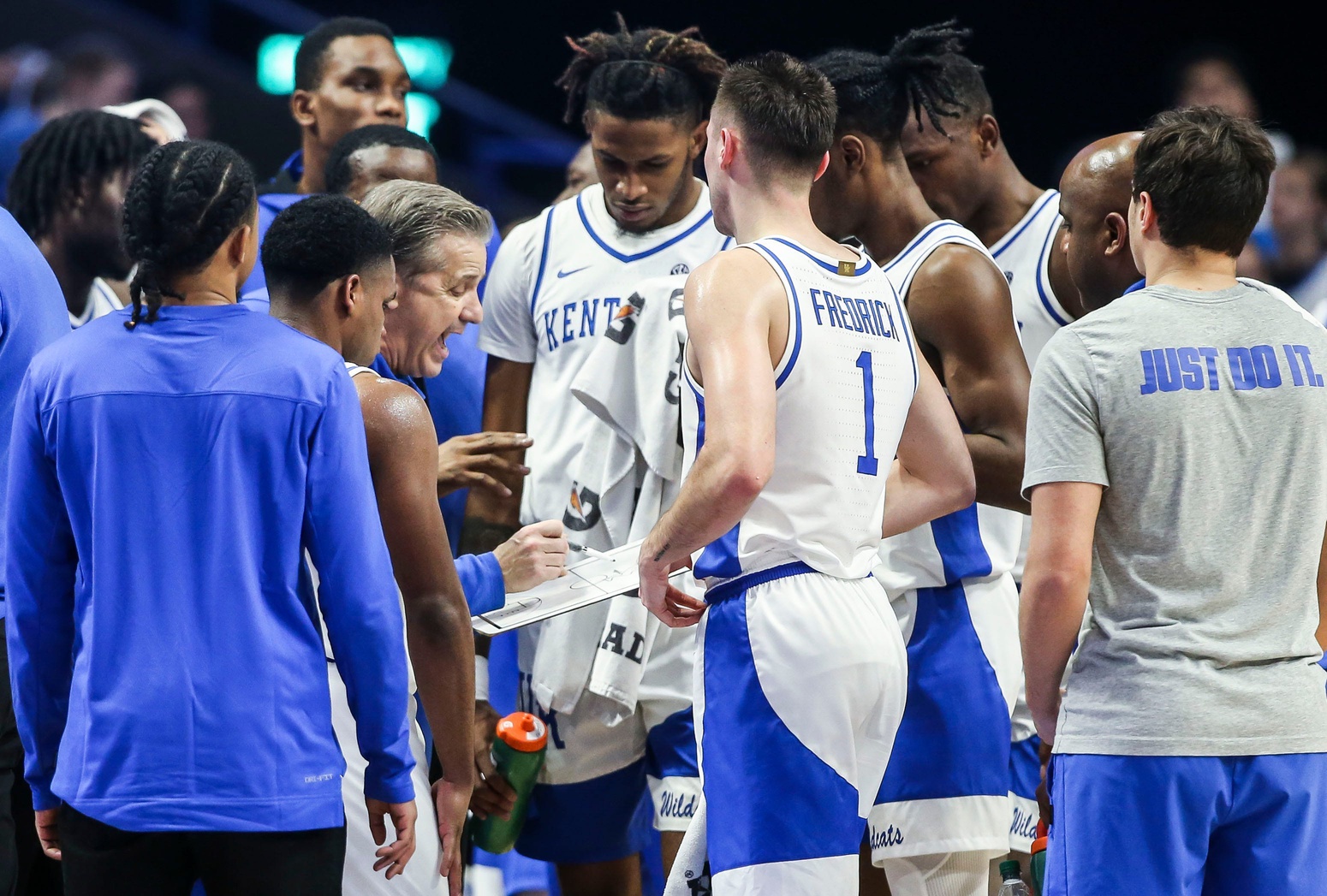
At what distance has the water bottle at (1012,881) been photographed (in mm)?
3221

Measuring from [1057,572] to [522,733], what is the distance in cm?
139

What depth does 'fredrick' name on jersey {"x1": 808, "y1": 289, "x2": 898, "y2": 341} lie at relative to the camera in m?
2.51

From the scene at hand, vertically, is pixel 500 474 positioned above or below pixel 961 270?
below

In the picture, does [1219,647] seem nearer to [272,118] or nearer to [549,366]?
[549,366]

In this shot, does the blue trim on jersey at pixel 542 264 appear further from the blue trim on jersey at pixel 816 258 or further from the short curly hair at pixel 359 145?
the blue trim on jersey at pixel 816 258

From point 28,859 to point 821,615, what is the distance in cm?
194

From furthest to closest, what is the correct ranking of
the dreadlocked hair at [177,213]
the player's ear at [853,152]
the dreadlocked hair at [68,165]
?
the dreadlocked hair at [68,165] < the player's ear at [853,152] < the dreadlocked hair at [177,213]

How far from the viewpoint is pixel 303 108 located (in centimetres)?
514

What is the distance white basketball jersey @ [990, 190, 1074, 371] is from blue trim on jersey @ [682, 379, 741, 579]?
62.2 inches

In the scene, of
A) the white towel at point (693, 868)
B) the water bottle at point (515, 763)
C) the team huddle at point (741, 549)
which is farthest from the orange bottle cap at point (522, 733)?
the white towel at point (693, 868)

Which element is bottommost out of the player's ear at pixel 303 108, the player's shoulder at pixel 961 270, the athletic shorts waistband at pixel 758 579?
the athletic shorts waistband at pixel 758 579

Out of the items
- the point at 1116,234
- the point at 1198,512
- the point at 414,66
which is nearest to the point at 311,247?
the point at 1198,512

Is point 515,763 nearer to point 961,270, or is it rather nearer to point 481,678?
point 481,678

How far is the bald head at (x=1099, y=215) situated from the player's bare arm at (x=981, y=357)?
276 millimetres
